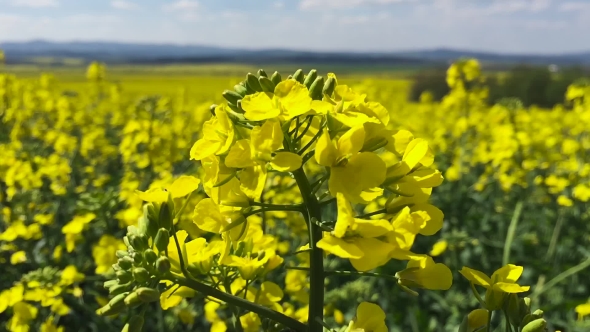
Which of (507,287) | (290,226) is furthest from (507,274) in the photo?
(290,226)

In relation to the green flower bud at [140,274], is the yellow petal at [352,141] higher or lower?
higher

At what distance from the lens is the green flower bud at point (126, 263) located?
3.91 feet

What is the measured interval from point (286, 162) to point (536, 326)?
2.13 feet

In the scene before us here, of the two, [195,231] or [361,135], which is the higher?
[361,135]

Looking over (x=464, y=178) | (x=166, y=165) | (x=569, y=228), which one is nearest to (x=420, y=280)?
(x=166, y=165)

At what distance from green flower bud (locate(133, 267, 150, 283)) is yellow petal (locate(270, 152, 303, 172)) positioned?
0.36m

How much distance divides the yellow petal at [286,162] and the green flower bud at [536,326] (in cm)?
62

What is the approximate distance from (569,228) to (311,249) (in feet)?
17.2

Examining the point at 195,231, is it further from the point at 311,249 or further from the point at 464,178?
the point at 464,178

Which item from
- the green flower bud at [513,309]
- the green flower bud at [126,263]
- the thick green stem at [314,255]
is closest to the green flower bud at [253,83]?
the thick green stem at [314,255]

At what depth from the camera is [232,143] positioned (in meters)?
1.21

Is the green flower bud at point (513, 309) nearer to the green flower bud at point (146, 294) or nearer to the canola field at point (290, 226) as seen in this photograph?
the canola field at point (290, 226)

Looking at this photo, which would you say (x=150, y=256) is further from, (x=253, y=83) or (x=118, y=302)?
(x=253, y=83)

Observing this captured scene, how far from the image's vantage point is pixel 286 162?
1102 mm
